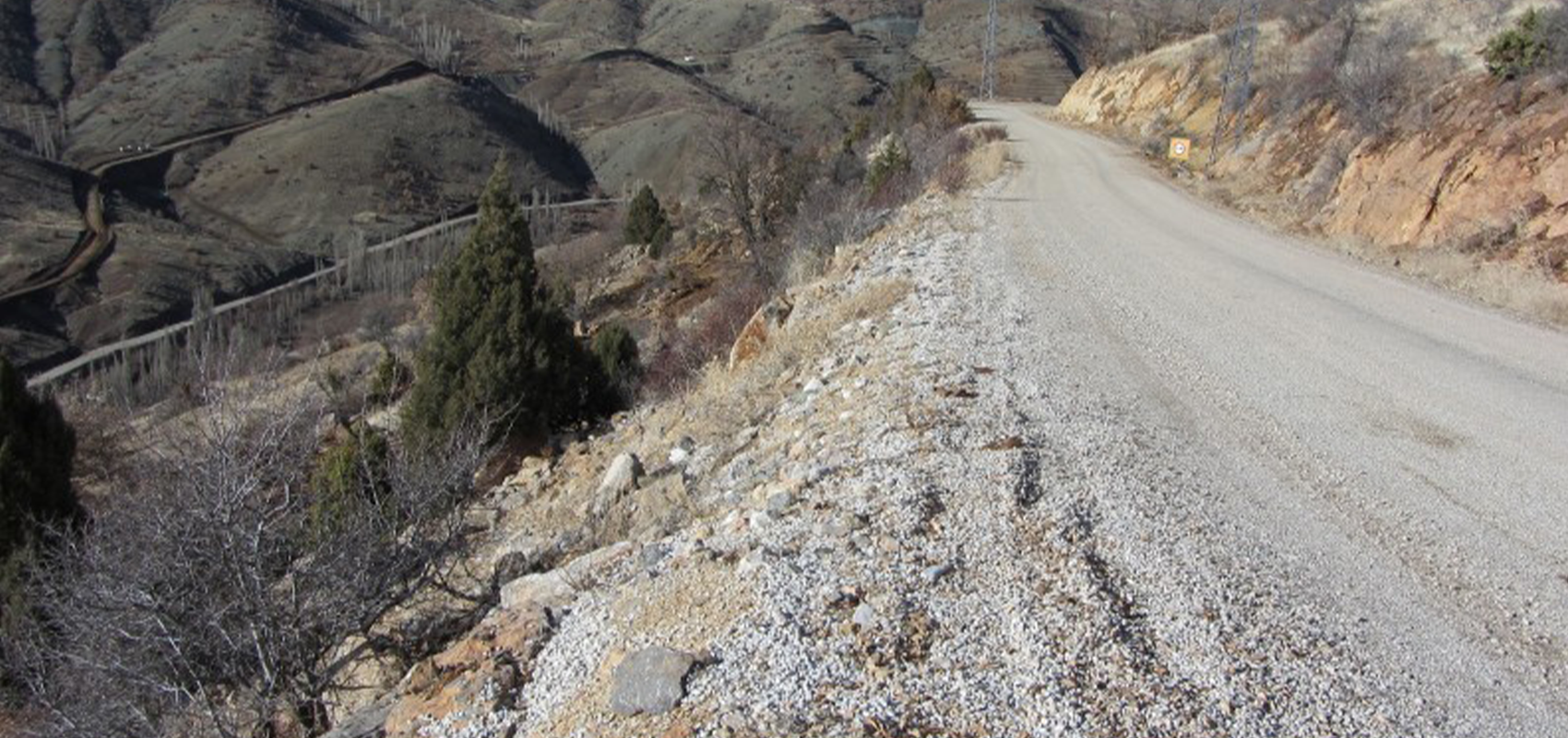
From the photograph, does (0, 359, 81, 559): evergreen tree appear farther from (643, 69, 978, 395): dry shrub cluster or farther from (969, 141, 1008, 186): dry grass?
(969, 141, 1008, 186): dry grass

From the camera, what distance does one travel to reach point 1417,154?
17.2m

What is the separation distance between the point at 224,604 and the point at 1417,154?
1789 centimetres

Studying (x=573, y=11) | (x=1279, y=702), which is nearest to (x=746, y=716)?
(x=1279, y=702)

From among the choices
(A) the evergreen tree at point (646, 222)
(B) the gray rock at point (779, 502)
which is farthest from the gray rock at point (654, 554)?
(A) the evergreen tree at point (646, 222)

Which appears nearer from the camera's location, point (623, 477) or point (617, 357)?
point (623, 477)

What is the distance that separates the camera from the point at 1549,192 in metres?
13.8

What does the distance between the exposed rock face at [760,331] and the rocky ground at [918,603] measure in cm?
356

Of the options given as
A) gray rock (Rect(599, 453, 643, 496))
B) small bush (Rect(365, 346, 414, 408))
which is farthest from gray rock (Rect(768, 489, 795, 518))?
small bush (Rect(365, 346, 414, 408))

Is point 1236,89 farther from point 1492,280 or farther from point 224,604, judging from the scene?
point 224,604

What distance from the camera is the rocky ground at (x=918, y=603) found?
3.79 metres

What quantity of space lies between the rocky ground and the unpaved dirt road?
11.5 inches

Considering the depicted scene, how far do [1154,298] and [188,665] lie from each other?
30.6ft

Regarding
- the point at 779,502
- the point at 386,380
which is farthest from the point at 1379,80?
the point at 386,380

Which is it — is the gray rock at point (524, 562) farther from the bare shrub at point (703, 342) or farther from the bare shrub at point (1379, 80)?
the bare shrub at point (1379, 80)
